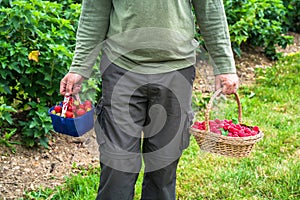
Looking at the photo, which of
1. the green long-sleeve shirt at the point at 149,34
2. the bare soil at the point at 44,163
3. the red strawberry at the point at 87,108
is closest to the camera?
the green long-sleeve shirt at the point at 149,34

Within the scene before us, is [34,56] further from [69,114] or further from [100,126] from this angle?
[100,126]

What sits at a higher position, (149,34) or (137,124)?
(149,34)

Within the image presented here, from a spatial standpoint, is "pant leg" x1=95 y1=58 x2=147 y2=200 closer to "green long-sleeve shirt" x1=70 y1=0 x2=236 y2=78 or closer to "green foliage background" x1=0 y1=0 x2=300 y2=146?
"green long-sleeve shirt" x1=70 y1=0 x2=236 y2=78

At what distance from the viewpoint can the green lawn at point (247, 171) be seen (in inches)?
121

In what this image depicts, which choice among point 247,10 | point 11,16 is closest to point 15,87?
point 11,16

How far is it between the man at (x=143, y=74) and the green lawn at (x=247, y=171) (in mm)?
800

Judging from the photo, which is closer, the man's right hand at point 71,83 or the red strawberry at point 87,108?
the man's right hand at point 71,83

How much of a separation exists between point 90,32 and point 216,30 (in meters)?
0.60

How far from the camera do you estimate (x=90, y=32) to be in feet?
7.59

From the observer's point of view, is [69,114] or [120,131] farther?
[69,114]

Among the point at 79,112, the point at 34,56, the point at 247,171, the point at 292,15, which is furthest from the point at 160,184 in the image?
the point at 292,15

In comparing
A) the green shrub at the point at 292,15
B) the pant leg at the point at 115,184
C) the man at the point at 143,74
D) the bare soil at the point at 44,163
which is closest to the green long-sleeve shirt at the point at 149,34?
the man at the point at 143,74

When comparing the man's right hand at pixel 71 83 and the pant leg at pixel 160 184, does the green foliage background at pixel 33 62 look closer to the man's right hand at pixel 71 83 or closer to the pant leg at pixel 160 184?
the man's right hand at pixel 71 83

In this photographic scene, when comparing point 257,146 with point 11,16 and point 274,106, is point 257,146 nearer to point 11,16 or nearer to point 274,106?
point 274,106
